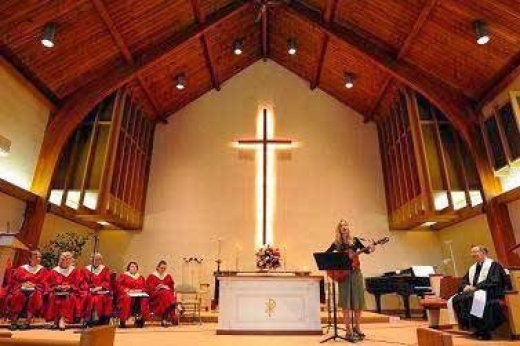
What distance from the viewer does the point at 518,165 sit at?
636 centimetres

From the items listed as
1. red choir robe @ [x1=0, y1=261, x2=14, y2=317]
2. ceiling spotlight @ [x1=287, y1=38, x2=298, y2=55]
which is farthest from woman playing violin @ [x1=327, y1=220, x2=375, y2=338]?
ceiling spotlight @ [x1=287, y1=38, x2=298, y2=55]

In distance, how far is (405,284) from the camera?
25.1 feet

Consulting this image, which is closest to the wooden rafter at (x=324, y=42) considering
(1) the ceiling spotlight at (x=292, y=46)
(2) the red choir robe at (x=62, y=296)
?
(1) the ceiling spotlight at (x=292, y=46)

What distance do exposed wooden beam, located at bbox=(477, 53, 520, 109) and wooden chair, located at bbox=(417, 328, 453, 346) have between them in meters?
6.30

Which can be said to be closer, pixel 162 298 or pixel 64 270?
pixel 64 270

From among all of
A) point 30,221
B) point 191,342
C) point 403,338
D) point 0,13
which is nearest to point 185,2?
point 0,13

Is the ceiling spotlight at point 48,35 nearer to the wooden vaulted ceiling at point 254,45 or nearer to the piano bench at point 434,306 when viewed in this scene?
the wooden vaulted ceiling at point 254,45

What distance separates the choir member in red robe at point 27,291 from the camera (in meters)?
5.40

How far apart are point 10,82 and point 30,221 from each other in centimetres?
239

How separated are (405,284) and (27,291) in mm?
6594

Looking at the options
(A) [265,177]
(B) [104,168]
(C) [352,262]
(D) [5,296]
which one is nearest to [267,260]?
(C) [352,262]

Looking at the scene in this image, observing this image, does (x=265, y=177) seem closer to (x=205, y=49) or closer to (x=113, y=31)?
(x=205, y=49)

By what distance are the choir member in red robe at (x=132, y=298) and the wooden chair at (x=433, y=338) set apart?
213 inches

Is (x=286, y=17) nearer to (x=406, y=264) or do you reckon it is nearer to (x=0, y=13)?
(x=0, y=13)
